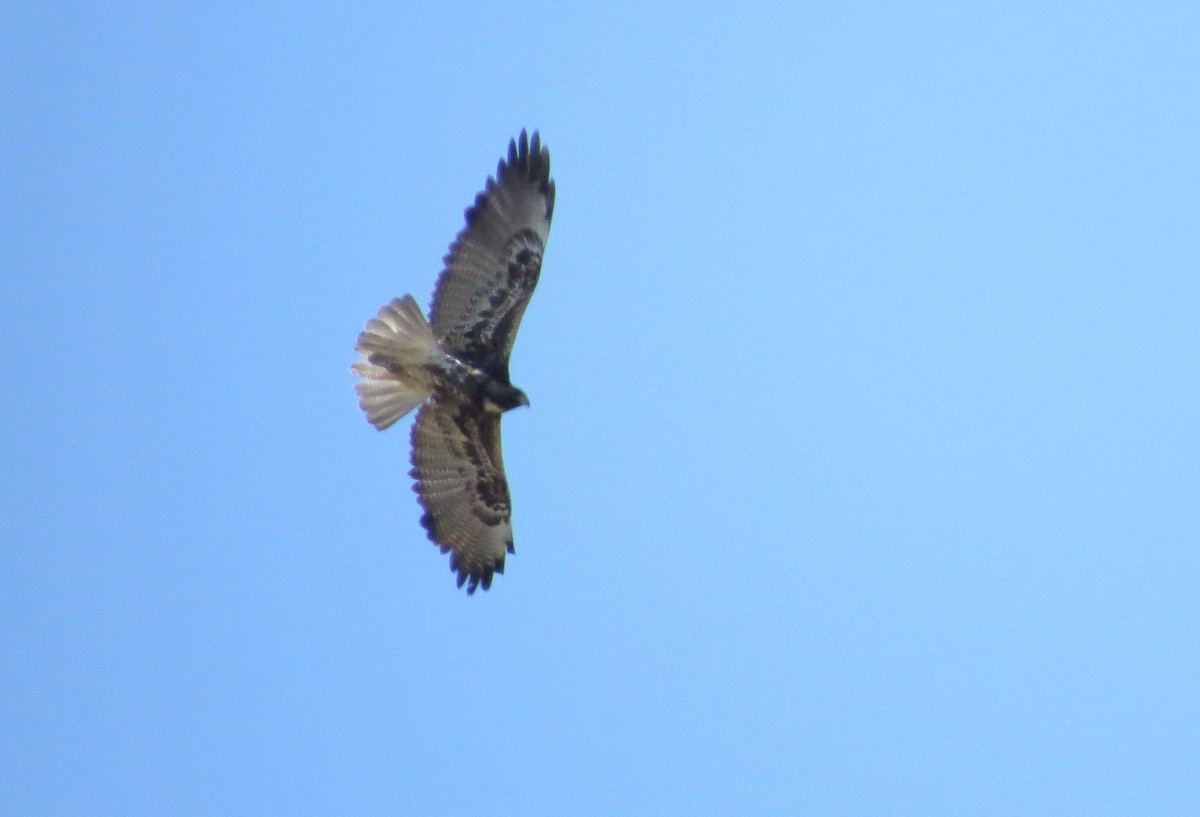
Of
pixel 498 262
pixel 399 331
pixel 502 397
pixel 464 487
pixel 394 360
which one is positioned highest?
pixel 498 262

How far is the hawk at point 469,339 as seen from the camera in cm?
1375

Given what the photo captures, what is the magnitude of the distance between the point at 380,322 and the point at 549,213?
1375mm

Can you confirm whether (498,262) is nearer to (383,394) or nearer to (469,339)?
(469,339)

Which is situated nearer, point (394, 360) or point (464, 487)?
point (394, 360)

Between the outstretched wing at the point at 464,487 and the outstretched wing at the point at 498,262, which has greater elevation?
the outstretched wing at the point at 498,262

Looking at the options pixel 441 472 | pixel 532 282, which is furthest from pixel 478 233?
pixel 441 472

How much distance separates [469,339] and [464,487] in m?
1.10

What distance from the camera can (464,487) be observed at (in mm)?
14273

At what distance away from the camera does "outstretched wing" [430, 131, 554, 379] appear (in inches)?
541

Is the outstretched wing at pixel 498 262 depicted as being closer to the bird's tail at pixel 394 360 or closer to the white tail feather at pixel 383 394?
the bird's tail at pixel 394 360

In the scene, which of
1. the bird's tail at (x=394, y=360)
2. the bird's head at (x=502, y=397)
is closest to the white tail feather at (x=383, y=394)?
the bird's tail at (x=394, y=360)

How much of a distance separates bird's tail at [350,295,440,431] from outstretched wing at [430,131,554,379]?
0.52 feet

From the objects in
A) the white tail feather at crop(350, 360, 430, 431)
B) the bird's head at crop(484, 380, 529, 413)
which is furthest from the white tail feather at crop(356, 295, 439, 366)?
the bird's head at crop(484, 380, 529, 413)

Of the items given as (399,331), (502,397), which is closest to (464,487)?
(502,397)
